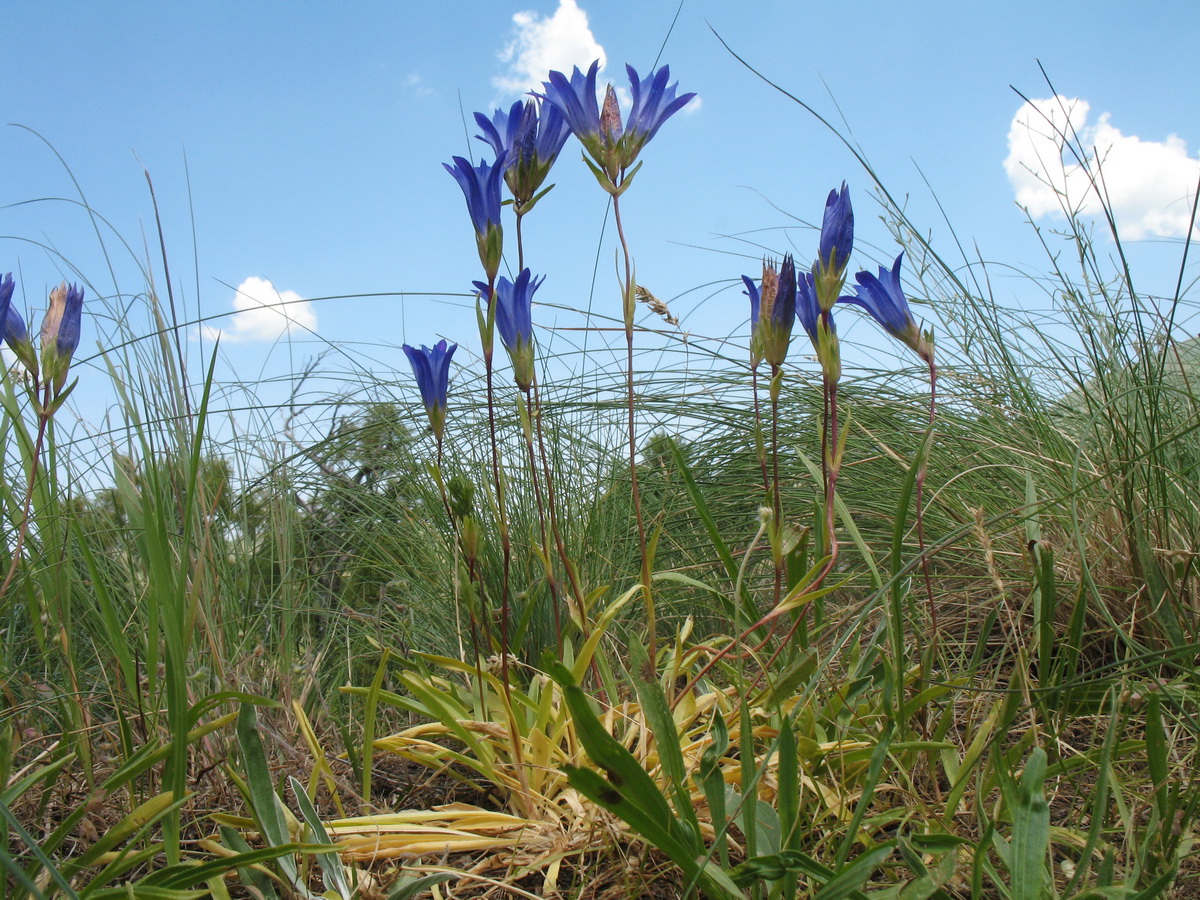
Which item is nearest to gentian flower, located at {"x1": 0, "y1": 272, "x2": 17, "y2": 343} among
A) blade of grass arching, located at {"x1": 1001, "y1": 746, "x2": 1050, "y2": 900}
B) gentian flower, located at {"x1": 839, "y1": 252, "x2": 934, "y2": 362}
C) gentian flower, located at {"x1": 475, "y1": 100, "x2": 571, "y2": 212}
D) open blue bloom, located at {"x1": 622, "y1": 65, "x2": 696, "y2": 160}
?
gentian flower, located at {"x1": 475, "y1": 100, "x2": 571, "y2": 212}

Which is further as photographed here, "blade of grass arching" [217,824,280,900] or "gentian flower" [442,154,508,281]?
"gentian flower" [442,154,508,281]

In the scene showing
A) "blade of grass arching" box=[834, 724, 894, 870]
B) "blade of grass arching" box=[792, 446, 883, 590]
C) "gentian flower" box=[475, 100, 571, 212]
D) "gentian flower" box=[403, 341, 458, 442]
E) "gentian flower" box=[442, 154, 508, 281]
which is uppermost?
"gentian flower" box=[475, 100, 571, 212]

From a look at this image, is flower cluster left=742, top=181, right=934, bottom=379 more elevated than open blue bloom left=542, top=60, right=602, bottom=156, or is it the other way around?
open blue bloom left=542, top=60, right=602, bottom=156

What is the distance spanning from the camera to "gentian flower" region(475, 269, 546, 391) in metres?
1.30

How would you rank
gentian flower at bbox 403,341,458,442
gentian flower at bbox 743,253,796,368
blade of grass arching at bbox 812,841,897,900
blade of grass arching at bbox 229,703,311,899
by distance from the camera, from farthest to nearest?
gentian flower at bbox 403,341,458,442 < gentian flower at bbox 743,253,796,368 < blade of grass arching at bbox 229,703,311,899 < blade of grass arching at bbox 812,841,897,900

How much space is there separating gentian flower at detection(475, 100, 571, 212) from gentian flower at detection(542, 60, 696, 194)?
3 cm

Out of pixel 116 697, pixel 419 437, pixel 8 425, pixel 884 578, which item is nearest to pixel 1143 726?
pixel 884 578

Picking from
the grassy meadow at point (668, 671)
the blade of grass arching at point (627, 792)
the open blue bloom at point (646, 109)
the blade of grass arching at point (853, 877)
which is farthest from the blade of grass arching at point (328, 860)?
the open blue bloom at point (646, 109)

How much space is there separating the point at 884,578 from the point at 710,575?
0.53 m

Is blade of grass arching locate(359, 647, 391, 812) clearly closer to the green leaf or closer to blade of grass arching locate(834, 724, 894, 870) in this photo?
blade of grass arching locate(834, 724, 894, 870)

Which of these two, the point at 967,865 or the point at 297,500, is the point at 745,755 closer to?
the point at 967,865

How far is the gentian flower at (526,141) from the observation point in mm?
1289

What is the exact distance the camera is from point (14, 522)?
1.68 metres

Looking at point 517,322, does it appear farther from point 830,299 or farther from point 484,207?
point 830,299
